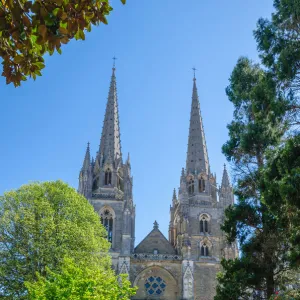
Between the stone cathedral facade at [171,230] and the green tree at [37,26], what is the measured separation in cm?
3323

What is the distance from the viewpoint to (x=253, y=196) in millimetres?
15977

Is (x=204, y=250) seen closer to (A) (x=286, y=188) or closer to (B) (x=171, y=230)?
(B) (x=171, y=230)

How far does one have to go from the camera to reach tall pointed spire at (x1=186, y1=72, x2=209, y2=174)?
4350cm

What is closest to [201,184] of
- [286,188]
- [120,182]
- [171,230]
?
[171,230]

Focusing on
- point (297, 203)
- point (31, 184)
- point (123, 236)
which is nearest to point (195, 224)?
point (123, 236)

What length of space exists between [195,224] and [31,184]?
714 inches

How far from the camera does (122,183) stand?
137 feet

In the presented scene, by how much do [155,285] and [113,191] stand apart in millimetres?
8556

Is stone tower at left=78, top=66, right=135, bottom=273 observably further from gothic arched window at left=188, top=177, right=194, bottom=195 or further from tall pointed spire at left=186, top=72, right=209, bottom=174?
tall pointed spire at left=186, top=72, right=209, bottom=174

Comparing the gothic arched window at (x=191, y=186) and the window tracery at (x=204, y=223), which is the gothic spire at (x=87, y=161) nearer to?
the gothic arched window at (x=191, y=186)

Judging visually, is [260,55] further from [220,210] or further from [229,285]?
[220,210]

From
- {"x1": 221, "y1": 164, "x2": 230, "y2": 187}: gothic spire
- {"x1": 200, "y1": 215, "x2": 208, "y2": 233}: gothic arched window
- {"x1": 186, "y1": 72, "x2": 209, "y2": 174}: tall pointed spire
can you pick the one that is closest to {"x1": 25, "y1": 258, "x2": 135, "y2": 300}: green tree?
{"x1": 200, "y1": 215, "x2": 208, "y2": 233}: gothic arched window

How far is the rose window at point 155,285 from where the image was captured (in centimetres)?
3775

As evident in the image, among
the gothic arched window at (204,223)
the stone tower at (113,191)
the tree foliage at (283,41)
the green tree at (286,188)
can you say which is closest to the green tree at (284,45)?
the tree foliage at (283,41)
